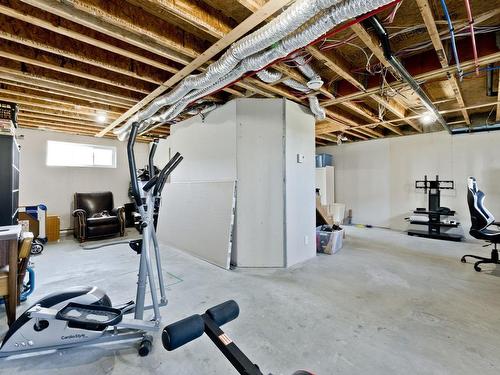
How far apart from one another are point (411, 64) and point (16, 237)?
4.41 m

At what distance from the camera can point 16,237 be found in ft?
6.46

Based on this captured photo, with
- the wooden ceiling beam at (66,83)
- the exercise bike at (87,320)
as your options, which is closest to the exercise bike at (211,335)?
the exercise bike at (87,320)

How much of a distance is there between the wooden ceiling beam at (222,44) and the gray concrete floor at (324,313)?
2446 mm

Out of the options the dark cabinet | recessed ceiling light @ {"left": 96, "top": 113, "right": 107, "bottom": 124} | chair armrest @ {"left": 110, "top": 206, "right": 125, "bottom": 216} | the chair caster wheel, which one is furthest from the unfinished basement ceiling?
the chair caster wheel

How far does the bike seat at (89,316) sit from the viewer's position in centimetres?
162

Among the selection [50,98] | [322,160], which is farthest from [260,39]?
[322,160]

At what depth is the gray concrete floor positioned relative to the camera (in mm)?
1583

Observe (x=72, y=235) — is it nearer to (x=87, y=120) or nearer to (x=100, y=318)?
(x=87, y=120)

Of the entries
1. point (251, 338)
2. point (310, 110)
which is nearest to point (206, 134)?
point (310, 110)

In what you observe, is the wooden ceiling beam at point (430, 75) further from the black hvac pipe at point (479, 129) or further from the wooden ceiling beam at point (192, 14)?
the black hvac pipe at point (479, 129)

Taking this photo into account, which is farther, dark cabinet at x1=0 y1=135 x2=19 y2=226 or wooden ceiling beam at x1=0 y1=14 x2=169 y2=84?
dark cabinet at x1=0 y1=135 x2=19 y2=226

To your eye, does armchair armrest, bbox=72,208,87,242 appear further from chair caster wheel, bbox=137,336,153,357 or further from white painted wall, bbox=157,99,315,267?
chair caster wheel, bbox=137,336,153,357

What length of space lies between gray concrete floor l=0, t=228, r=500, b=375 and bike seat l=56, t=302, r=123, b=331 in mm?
239

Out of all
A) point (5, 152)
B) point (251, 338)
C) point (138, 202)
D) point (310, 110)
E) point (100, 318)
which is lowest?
point (251, 338)
